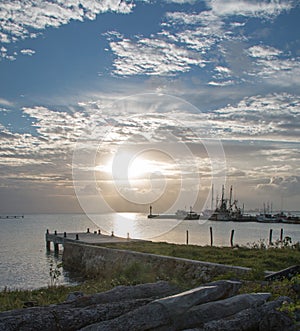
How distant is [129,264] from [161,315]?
1546 cm

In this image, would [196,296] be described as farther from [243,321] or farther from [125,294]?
[125,294]

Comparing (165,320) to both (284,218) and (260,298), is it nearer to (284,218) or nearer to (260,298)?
(260,298)

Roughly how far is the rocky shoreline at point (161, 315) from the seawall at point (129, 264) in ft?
22.7

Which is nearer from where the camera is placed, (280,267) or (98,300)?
(98,300)

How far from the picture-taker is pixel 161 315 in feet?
23.2

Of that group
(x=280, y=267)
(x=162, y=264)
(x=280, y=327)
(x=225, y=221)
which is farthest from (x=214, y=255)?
(x=225, y=221)

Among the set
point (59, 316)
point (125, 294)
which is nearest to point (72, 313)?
point (59, 316)

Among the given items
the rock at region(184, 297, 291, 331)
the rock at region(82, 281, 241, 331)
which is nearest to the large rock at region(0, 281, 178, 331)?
the rock at region(82, 281, 241, 331)

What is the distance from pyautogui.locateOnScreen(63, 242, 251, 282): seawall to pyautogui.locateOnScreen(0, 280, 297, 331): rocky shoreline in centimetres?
693

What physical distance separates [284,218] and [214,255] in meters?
158

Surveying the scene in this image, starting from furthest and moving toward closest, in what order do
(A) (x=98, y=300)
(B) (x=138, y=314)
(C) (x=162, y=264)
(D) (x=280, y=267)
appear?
1. (C) (x=162, y=264)
2. (D) (x=280, y=267)
3. (A) (x=98, y=300)
4. (B) (x=138, y=314)

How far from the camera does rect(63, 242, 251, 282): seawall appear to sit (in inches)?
667

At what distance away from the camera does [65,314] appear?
7051 millimetres

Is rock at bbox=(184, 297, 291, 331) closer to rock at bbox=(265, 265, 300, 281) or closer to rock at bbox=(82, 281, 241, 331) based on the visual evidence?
rock at bbox=(82, 281, 241, 331)
